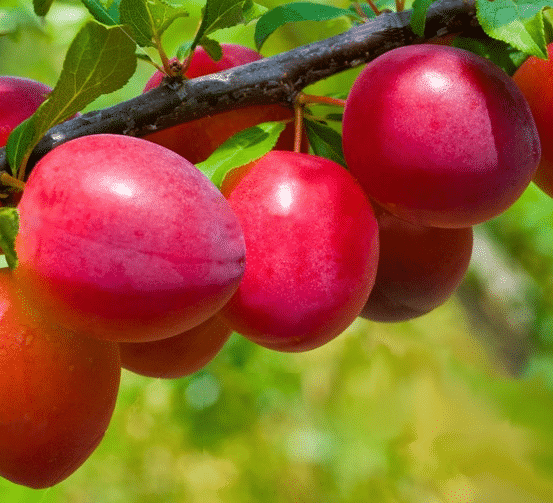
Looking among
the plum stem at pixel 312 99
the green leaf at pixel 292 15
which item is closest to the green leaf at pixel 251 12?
the green leaf at pixel 292 15

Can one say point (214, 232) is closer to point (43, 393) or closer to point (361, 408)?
point (43, 393)

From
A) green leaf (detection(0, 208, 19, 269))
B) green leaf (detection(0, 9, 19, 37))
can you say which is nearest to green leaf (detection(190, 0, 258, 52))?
green leaf (detection(0, 208, 19, 269))

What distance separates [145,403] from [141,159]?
4.29 ft

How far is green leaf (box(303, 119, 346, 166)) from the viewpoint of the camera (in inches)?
23.1

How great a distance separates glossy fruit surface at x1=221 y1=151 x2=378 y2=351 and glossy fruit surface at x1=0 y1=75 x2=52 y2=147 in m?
0.20

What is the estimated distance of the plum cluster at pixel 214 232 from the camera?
38 centimetres

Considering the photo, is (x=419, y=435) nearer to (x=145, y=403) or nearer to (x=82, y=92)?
(x=145, y=403)

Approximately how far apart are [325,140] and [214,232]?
0.23 metres

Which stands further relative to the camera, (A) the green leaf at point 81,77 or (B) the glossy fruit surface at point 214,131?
(B) the glossy fruit surface at point 214,131

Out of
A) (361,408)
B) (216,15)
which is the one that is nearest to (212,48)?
(216,15)

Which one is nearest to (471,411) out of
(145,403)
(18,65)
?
(145,403)

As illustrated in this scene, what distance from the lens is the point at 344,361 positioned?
2.09 m

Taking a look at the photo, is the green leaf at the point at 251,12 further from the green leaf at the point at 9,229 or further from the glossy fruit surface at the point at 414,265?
the green leaf at the point at 9,229

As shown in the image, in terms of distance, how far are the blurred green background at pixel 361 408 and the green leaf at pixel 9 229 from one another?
2.87 ft
